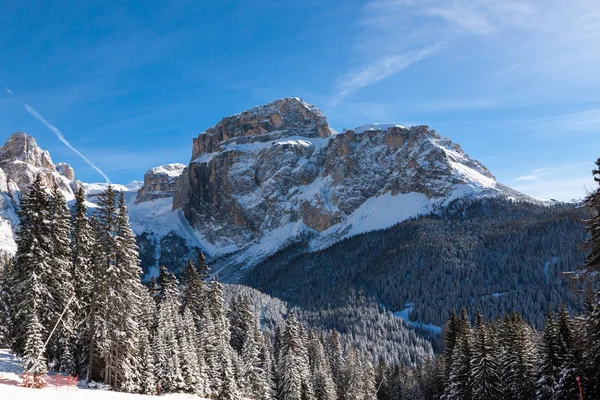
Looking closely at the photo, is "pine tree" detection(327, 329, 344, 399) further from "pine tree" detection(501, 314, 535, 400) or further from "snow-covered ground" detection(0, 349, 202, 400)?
"snow-covered ground" detection(0, 349, 202, 400)

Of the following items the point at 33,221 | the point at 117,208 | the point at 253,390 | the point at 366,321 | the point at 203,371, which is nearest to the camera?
the point at 33,221

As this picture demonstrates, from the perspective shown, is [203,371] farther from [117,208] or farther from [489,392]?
[489,392]

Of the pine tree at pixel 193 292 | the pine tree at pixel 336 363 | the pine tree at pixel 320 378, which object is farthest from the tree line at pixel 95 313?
the pine tree at pixel 336 363

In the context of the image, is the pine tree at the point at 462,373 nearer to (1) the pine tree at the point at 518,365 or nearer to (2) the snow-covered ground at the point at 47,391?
(1) the pine tree at the point at 518,365

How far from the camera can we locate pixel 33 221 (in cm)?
3475

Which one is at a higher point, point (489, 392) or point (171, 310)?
point (171, 310)

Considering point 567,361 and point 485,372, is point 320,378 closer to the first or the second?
point 485,372

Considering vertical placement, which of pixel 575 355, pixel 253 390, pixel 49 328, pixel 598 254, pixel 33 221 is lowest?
pixel 253 390

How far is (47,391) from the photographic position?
2439cm

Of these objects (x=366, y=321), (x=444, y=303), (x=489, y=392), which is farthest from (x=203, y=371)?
(x=444, y=303)

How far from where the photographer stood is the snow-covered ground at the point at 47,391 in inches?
852

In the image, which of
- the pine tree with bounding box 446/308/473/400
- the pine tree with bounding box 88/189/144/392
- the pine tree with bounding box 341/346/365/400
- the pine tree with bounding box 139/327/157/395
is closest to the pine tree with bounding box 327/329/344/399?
the pine tree with bounding box 341/346/365/400

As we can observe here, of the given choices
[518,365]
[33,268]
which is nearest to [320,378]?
[518,365]

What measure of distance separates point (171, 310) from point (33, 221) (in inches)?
612
